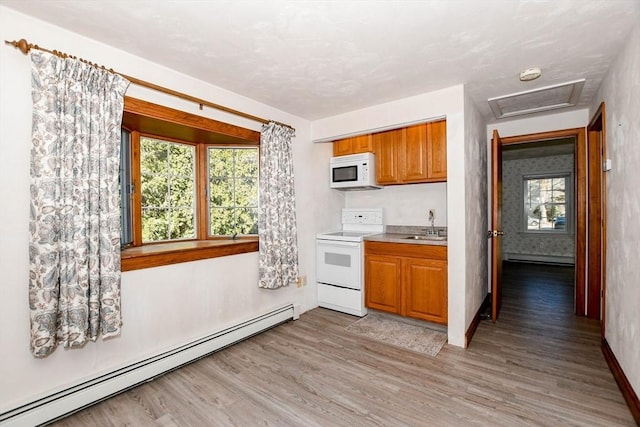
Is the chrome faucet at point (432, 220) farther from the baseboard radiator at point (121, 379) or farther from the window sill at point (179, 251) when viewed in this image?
the baseboard radiator at point (121, 379)

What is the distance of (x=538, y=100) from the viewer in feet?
10.1

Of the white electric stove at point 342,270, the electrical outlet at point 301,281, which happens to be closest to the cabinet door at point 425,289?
the white electric stove at point 342,270

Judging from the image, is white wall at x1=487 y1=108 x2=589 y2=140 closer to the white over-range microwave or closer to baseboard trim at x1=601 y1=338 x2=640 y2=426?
the white over-range microwave

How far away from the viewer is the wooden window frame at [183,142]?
2.21 metres

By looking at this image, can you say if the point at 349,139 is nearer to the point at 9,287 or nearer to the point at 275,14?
the point at 275,14

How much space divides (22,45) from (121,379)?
213cm

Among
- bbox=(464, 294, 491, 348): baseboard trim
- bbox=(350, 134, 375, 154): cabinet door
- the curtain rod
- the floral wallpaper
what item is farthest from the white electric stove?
the floral wallpaper

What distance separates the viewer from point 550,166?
6.53 meters

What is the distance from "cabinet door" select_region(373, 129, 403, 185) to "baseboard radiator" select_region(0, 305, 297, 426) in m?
2.11

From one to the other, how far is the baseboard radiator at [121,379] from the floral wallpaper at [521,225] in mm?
6532

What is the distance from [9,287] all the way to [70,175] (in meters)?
0.69

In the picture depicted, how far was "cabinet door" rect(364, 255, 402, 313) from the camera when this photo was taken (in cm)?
327

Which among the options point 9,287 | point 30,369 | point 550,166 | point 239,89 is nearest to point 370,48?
point 239,89

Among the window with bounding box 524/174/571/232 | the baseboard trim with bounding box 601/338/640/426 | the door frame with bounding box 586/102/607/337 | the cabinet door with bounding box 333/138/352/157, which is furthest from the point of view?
the window with bounding box 524/174/571/232
